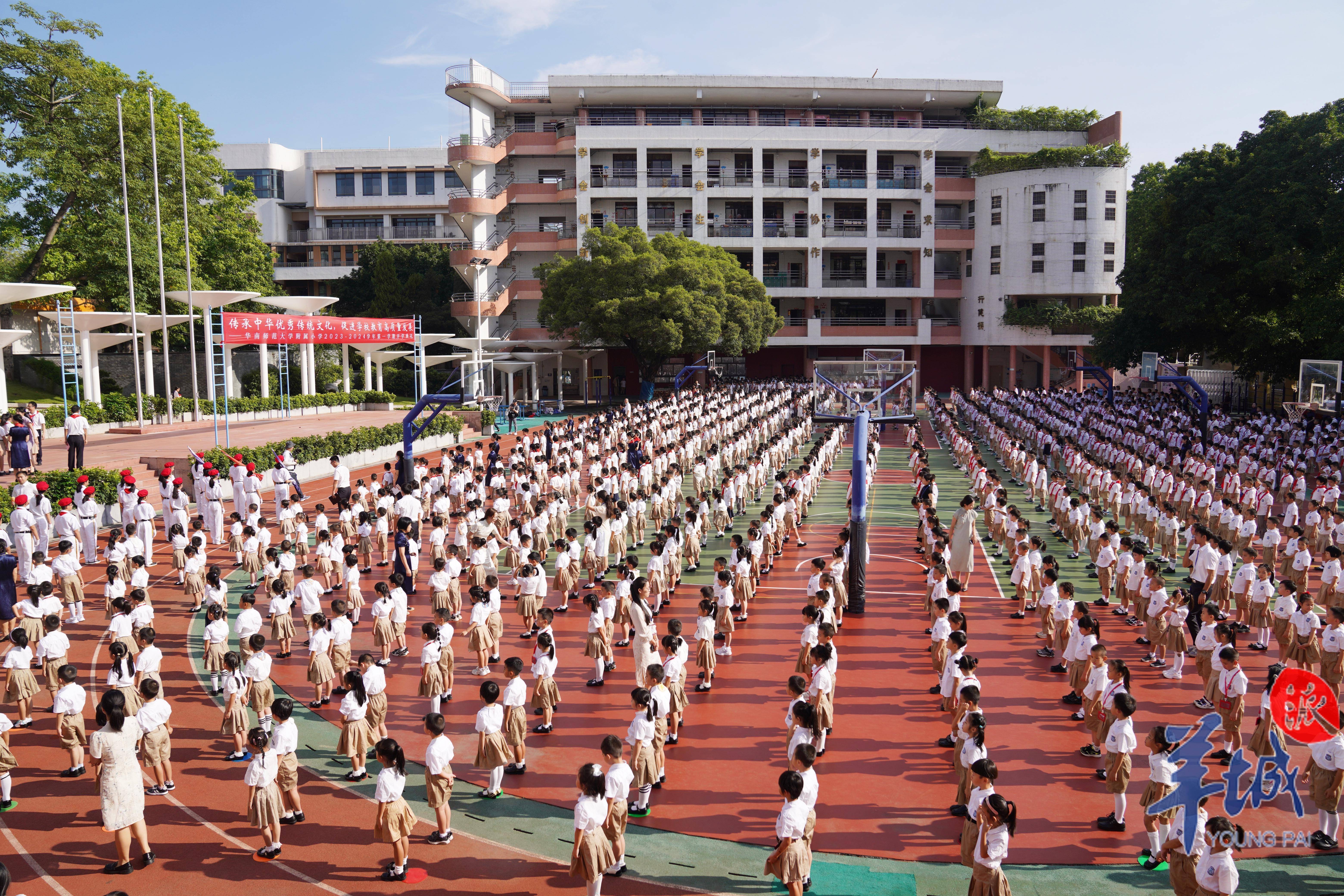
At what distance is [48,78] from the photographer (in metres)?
29.2

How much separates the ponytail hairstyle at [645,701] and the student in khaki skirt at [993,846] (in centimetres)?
253

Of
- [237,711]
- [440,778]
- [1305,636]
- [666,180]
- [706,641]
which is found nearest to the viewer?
[440,778]

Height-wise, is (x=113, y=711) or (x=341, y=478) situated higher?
(x=341, y=478)

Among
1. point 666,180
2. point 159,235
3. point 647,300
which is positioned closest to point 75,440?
point 159,235

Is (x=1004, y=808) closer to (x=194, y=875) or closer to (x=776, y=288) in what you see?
(x=194, y=875)

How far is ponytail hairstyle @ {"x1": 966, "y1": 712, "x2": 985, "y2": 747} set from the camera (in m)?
6.36

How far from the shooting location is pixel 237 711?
798 cm

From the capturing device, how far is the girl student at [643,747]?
6.86 meters

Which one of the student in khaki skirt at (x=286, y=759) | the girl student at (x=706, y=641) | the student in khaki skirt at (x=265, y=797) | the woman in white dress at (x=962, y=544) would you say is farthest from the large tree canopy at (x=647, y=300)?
the student in khaki skirt at (x=265, y=797)

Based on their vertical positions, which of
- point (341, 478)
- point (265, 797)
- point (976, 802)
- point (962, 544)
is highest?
point (341, 478)

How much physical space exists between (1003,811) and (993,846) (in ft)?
0.82

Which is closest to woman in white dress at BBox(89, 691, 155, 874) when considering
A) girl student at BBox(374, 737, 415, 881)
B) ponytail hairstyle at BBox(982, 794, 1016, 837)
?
girl student at BBox(374, 737, 415, 881)

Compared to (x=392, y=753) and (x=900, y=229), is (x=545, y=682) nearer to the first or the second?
(x=392, y=753)

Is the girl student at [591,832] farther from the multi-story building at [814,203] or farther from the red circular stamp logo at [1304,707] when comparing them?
the multi-story building at [814,203]
